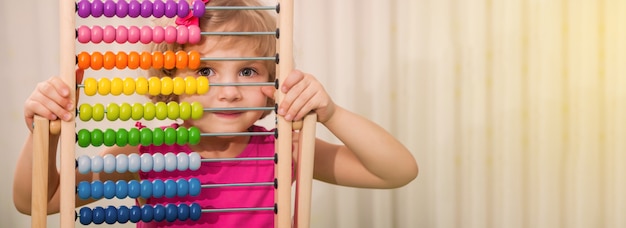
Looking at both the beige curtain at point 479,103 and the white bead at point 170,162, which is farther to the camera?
the beige curtain at point 479,103

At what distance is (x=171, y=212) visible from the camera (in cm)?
148

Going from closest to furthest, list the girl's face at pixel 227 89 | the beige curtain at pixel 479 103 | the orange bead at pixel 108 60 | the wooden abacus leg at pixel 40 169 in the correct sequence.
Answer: the wooden abacus leg at pixel 40 169 < the orange bead at pixel 108 60 < the girl's face at pixel 227 89 < the beige curtain at pixel 479 103

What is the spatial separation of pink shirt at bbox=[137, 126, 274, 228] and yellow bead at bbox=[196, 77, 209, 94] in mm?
215

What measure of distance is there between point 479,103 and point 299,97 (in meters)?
1.04

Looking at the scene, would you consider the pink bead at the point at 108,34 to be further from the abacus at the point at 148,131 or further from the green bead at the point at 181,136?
the green bead at the point at 181,136

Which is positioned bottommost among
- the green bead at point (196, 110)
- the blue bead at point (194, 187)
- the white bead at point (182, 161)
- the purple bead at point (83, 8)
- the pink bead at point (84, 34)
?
the blue bead at point (194, 187)

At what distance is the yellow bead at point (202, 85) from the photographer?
58.1 inches

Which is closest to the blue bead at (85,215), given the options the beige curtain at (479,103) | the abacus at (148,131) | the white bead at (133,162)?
the abacus at (148,131)

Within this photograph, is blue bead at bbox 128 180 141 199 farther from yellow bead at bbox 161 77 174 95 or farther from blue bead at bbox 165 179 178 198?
yellow bead at bbox 161 77 174 95

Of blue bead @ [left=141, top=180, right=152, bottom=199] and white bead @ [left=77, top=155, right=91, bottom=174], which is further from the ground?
white bead @ [left=77, top=155, right=91, bottom=174]

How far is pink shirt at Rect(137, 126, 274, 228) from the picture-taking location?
1626 mm

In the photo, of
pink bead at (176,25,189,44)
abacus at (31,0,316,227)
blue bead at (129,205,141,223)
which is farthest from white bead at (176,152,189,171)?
pink bead at (176,25,189,44)

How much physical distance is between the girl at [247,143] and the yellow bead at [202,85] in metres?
0.08

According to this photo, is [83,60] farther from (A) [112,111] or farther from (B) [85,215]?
(B) [85,215]
